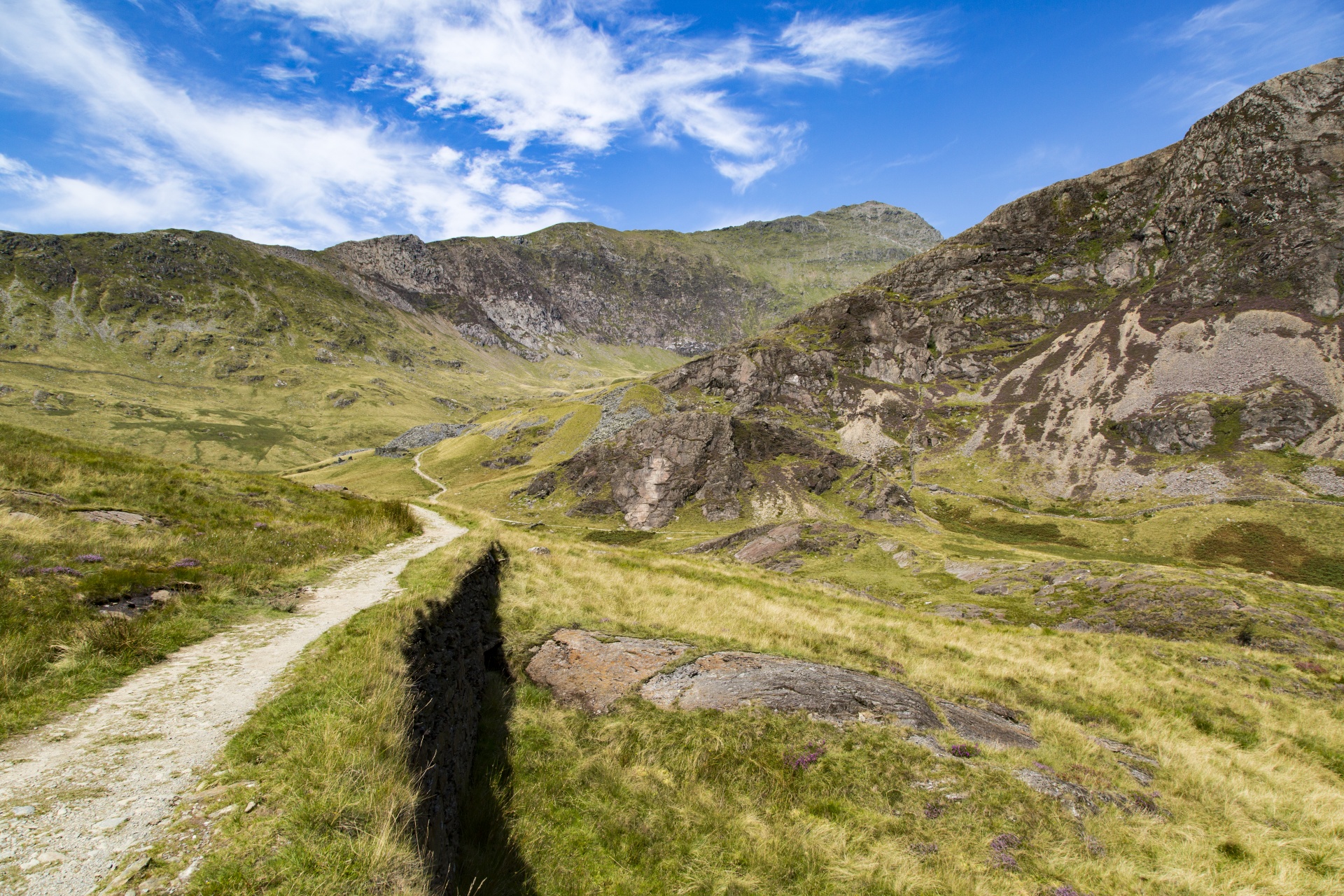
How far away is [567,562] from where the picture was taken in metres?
25.3

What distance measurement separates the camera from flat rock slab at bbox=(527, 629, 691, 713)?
42.1ft

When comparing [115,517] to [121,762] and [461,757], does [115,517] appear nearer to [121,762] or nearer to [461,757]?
[121,762]

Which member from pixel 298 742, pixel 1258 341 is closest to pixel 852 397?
pixel 1258 341

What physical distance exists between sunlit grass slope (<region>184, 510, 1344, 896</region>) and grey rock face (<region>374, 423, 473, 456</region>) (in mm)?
134095

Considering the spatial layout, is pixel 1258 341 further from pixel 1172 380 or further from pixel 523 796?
pixel 523 796

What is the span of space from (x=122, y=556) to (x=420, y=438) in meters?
143

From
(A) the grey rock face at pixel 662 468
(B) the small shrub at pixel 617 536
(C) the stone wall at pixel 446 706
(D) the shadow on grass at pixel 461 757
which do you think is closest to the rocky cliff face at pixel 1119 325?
(A) the grey rock face at pixel 662 468

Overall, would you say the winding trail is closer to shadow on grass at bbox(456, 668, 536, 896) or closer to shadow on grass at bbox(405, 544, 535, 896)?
shadow on grass at bbox(405, 544, 535, 896)

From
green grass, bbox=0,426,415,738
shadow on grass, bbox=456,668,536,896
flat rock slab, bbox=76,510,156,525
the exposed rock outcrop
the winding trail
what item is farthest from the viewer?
the exposed rock outcrop

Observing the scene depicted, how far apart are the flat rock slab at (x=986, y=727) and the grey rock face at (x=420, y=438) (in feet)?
455

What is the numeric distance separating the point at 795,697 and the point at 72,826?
465 inches

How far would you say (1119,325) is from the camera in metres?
116

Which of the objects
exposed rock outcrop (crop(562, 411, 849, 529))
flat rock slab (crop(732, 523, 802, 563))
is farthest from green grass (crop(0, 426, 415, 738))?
exposed rock outcrop (crop(562, 411, 849, 529))

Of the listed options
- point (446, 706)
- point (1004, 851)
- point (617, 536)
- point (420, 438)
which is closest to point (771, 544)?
point (617, 536)
